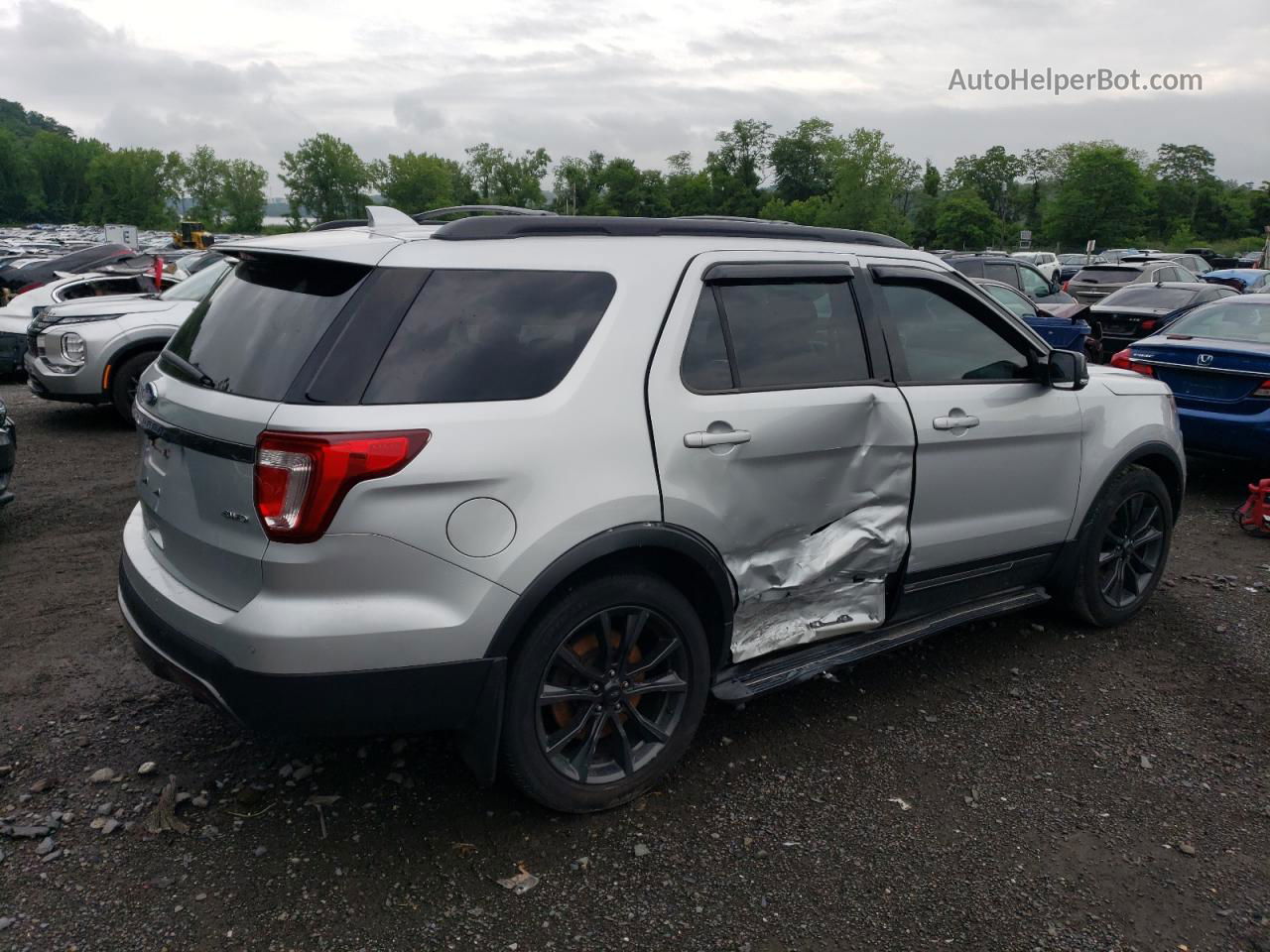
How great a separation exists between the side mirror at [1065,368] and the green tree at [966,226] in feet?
267

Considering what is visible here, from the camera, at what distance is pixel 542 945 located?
2.66 m

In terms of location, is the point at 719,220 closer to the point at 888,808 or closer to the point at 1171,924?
the point at 888,808

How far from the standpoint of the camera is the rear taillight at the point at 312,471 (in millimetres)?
2572

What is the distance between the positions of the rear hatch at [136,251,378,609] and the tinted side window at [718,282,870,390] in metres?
1.30

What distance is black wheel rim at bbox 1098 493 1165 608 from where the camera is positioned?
480 cm

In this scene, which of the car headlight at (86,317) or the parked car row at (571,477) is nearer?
the parked car row at (571,477)

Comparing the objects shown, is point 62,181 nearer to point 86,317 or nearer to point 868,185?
point 868,185

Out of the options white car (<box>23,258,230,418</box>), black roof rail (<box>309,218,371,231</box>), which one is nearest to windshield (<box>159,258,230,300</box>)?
white car (<box>23,258,230,418</box>)

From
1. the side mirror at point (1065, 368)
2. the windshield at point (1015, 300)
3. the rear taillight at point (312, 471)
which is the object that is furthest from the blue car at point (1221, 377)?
the rear taillight at point (312, 471)

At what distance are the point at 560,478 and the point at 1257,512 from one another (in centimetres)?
573

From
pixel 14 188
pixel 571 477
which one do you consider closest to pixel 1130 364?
pixel 571 477

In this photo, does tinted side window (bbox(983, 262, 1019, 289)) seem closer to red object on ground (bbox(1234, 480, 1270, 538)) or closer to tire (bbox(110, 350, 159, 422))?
red object on ground (bbox(1234, 480, 1270, 538))

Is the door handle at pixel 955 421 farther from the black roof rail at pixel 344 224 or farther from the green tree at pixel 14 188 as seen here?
the green tree at pixel 14 188

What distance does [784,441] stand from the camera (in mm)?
3377
